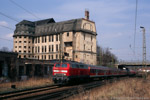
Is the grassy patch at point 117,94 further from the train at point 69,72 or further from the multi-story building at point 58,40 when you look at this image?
the multi-story building at point 58,40

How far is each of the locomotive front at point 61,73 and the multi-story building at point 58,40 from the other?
1525 inches

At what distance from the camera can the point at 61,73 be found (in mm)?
25469

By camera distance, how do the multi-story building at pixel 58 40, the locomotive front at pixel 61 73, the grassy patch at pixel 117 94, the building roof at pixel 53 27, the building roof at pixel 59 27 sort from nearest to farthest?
1. the grassy patch at pixel 117 94
2. the locomotive front at pixel 61 73
3. the multi-story building at pixel 58 40
4. the building roof at pixel 59 27
5. the building roof at pixel 53 27

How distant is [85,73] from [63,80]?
22.9ft

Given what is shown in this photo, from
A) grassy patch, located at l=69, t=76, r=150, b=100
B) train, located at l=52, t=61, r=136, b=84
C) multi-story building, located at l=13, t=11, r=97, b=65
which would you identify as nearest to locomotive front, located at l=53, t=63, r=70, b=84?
train, located at l=52, t=61, r=136, b=84

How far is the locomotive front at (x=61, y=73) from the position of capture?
2495 centimetres

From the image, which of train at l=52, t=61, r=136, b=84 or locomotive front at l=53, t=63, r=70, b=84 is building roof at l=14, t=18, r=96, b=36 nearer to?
train at l=52, t=61, r=136, b=84

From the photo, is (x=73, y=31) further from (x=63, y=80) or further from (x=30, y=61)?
(x=63, y=80)

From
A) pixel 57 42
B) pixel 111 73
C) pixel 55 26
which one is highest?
pixel 55 26

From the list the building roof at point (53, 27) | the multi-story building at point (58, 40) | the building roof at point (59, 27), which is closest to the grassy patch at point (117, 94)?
the multi-story building at point (58, 40)

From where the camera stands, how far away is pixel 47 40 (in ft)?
252

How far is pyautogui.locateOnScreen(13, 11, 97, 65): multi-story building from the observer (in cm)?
6888

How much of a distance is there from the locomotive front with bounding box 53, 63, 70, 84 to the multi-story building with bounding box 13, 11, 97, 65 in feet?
127

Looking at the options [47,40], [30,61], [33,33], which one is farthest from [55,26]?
[30,61]
